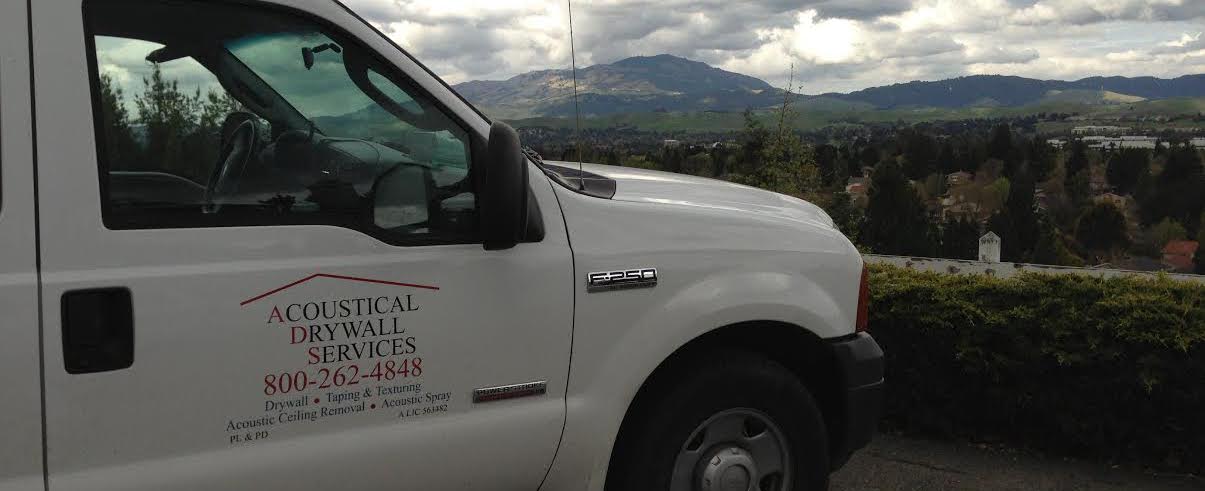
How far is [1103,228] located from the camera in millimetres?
91812

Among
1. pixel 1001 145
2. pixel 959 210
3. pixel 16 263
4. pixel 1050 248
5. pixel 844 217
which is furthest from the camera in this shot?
pixel 1001 145

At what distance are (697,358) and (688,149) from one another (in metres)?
24.9

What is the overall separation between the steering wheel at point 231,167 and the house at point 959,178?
Answer: 337 feet

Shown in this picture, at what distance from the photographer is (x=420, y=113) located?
2855mm

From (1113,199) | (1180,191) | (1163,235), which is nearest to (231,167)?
(1163,235)

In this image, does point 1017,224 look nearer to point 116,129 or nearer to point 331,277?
point 331,277

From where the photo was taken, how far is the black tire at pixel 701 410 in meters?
3.27

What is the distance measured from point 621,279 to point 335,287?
885mm

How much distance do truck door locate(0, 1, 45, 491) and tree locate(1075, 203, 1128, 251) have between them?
100241mm

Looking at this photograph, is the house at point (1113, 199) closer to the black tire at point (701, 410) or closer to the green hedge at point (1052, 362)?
the green hedge at point (1052, 362)

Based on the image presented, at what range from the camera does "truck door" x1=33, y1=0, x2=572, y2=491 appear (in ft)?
7.84

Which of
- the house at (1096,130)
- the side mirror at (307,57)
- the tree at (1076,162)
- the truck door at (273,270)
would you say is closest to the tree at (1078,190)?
the tree at (1076,162)

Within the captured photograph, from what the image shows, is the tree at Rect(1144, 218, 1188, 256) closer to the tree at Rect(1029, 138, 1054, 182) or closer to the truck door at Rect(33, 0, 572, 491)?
the tree at Rect(1029, 138, 1054, 182)

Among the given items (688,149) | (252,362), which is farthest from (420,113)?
(688,149)
